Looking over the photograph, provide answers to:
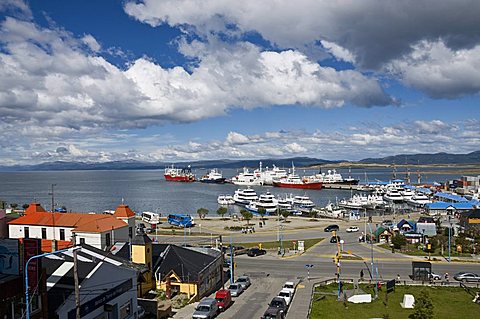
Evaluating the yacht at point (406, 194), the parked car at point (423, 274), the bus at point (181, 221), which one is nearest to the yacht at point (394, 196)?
the yacht at point (406, 194)

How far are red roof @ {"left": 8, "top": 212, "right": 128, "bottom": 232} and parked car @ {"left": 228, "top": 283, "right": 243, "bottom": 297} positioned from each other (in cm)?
1240

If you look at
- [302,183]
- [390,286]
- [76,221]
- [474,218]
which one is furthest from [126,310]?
[302,183]

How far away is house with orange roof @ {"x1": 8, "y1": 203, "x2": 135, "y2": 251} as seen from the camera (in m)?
34.4

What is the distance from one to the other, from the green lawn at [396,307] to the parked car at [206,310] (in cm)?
545

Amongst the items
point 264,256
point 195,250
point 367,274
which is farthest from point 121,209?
point 367,274

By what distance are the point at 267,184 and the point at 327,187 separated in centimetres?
3260

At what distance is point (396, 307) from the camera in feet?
83.3

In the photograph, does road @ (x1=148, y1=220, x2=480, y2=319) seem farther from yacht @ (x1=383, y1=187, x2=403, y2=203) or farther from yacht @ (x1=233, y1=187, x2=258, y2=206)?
yacht @ (x1=383, y1=187, x2=403, y2=203)

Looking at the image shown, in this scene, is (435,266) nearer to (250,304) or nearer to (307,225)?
(250,304)

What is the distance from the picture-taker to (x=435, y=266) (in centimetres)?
3572

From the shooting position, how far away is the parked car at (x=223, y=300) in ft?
81.6

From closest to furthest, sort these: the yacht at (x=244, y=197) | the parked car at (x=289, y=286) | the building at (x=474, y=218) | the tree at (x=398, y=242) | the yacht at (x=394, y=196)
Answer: the parked car at (x=289, y=286)
the tree at (x=398, y=242)
the building at (x=474, y=218)
the yacht at (x=244, y=197)
the yacht at (x=394, y=196)

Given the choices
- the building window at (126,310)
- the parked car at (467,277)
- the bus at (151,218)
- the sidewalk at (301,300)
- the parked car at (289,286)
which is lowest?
the bus at (151,218)

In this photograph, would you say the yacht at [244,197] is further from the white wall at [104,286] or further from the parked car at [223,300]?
the white wall at [104,286]
